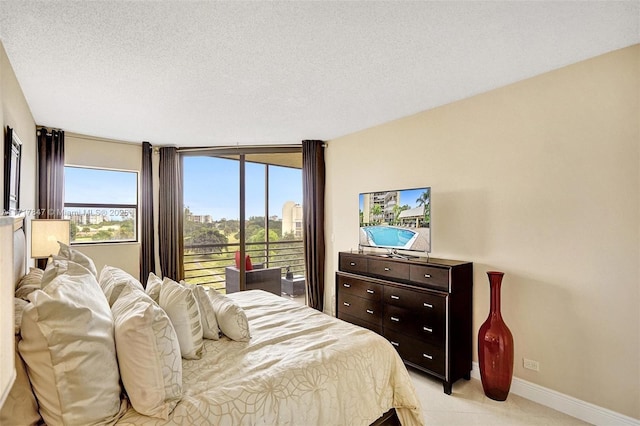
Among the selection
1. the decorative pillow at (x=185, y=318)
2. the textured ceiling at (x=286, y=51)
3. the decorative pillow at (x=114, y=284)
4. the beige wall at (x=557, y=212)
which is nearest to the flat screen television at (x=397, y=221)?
the beige wall at (x=557, y=212)

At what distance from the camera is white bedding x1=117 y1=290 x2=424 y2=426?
1.45 m

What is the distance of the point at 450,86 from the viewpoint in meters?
2.86

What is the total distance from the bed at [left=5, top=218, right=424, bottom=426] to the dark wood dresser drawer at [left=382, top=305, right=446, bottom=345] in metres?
0.84

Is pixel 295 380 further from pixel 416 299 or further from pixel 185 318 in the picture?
pixel 416 299

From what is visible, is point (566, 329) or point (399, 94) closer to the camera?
point (566, 329)

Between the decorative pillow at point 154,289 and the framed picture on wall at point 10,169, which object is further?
the framed picture on wall at point 10,169

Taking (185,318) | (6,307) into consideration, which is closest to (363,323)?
(185,318)

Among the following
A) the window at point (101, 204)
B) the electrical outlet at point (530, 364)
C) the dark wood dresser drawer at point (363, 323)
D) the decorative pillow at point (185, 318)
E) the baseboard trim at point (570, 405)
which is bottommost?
the baseboard trim at point (570, 405)

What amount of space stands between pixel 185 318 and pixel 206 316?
0.30 m

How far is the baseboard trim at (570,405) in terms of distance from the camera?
2244 mm

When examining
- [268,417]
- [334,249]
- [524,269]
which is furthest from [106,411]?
[334,249]

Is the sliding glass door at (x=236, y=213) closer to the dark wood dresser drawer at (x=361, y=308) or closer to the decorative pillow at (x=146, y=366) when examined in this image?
the dark wood dresser drawer at (x=361, y=308)

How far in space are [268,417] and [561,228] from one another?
246 cm

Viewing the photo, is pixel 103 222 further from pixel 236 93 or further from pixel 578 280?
pixel 578 280
